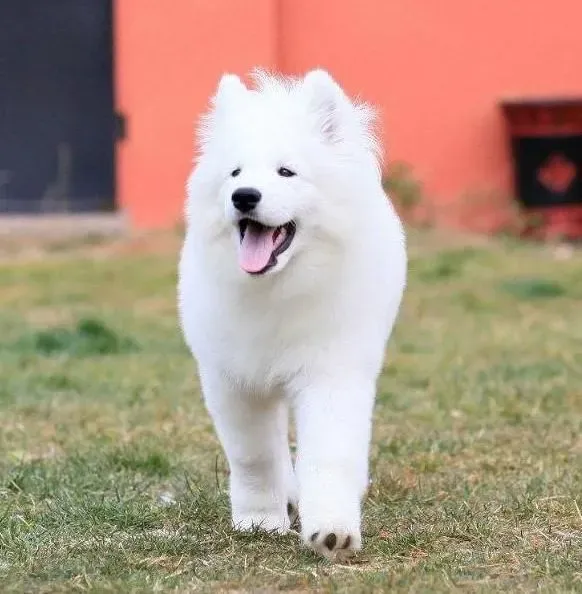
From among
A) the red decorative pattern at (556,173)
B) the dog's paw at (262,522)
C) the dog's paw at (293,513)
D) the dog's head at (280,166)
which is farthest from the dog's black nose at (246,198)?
the red decorative pattern at (556,173)

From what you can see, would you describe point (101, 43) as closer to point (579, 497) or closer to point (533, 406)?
point (533, 406)

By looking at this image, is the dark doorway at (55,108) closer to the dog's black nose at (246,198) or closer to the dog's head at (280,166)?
the dog's head at (280,166)

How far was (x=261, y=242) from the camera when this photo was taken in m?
3.68

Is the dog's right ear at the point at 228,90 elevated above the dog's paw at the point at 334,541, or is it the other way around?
the dog's right ear at the point at 228,90

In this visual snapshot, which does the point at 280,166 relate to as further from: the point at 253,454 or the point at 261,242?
the point at 253,454

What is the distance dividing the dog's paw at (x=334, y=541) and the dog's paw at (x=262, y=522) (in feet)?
1.40

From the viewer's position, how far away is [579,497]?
4.43 m

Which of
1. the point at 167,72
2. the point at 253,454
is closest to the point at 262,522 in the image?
the point at 253,454

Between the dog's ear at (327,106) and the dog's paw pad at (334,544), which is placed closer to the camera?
the dog's paw pad at (334,544)

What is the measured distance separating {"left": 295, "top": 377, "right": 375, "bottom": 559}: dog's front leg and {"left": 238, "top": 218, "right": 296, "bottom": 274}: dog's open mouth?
39 centimetres

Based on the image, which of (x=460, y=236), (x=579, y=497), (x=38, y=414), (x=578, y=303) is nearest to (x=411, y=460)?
(x=579, y=497)

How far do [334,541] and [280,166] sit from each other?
1056 mm

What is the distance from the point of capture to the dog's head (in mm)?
3637

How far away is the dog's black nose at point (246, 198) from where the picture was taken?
357 cm
